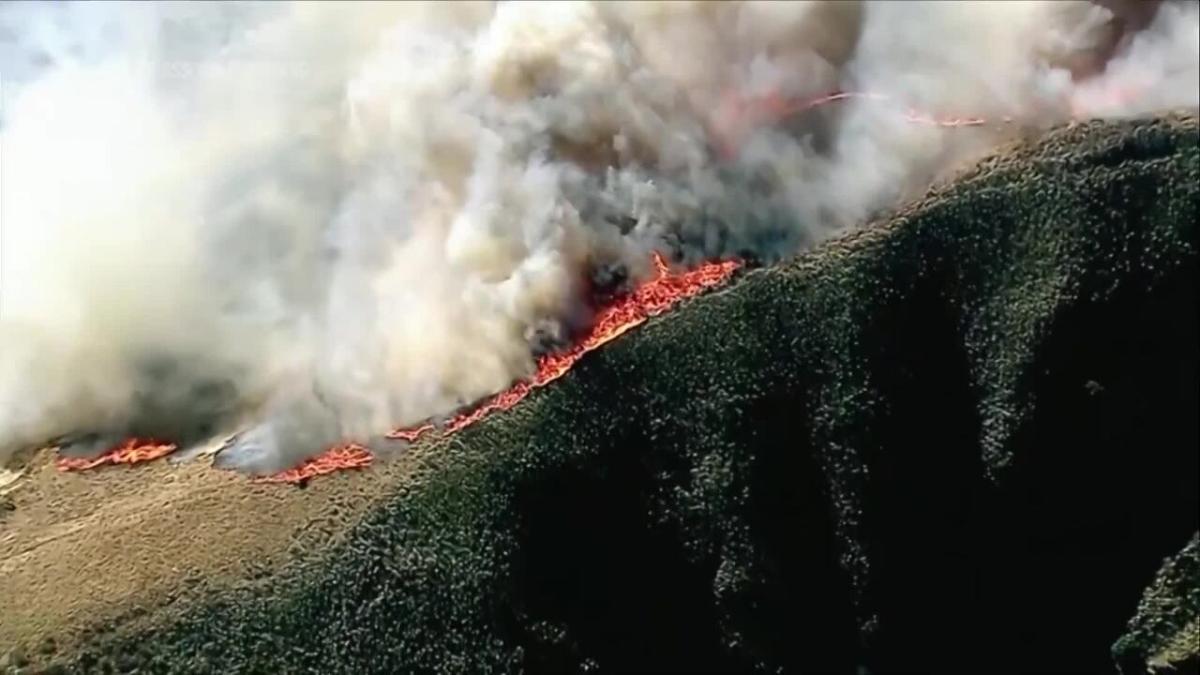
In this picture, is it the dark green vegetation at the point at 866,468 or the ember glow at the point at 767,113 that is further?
the ember glow at the point at 767,113

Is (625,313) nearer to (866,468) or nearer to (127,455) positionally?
(866,468)

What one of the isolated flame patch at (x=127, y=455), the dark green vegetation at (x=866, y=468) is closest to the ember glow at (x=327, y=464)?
the dark green vegetation at (x=866, y=468)

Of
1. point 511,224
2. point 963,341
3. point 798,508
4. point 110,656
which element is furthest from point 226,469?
point 963,341

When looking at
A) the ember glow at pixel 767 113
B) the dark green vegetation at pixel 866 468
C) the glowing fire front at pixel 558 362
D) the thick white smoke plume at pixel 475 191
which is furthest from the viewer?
the ember glow at pixel 767 113

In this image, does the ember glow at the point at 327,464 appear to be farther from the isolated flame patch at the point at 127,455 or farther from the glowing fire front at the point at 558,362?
the isolated flame patch at the point at 127,455

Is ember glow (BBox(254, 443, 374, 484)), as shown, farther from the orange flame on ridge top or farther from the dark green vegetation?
the dark green vegetation

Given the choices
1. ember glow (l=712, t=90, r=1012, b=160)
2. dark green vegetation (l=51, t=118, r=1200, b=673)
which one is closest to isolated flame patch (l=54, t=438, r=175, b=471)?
dark green vegetation (l=51, t=118, r=1200, b=673)
